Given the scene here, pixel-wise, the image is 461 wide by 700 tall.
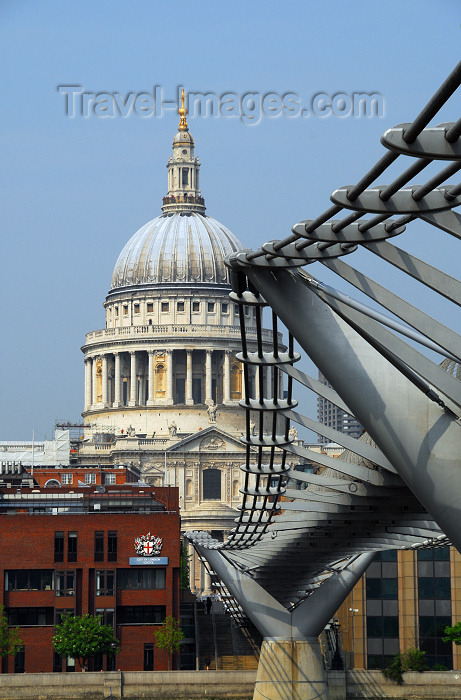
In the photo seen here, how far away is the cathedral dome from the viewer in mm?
163125

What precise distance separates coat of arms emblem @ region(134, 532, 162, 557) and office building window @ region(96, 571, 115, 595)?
171 centimetres

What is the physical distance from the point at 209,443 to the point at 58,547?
71.5 meters

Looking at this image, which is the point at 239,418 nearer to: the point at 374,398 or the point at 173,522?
the point at 173,522

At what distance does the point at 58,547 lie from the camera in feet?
242

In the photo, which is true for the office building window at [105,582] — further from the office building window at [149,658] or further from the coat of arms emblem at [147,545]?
the office building window at [149,658]

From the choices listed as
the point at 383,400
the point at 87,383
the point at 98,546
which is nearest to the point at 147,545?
the point at 98,546

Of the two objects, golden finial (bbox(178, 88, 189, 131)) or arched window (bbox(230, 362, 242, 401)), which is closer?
arched window (bbox(230, 362, 242, 401))

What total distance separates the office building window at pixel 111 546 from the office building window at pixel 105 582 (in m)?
0.73

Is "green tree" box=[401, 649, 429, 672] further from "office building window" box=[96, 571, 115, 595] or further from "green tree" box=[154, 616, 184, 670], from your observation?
"office building window" box=[96, 571, 115, 595]

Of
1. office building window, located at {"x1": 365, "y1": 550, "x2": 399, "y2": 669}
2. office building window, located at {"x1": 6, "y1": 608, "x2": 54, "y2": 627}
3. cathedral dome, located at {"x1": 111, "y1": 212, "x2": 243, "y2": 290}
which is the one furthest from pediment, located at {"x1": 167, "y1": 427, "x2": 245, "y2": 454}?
office building window, located at {"x1": 365, "y1": 550, "x2": 399, "y2": 669}

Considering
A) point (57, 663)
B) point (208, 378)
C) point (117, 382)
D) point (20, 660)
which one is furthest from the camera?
point (117, 382)

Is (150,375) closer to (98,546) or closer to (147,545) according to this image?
(147,545)

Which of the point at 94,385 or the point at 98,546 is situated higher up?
the point at 94,385

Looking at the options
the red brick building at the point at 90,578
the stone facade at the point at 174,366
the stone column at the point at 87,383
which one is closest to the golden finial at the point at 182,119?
the stone facade at the point at 174,366
